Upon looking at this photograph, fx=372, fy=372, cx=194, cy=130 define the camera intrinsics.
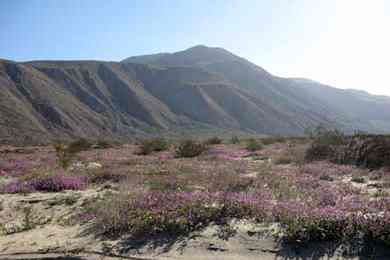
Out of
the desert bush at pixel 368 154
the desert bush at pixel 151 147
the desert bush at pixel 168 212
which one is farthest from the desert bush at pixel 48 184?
the desert bush at pixel 151 147

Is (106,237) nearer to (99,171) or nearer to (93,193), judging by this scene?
(93,193)

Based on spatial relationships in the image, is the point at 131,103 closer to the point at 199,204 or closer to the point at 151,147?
the point at 151,147

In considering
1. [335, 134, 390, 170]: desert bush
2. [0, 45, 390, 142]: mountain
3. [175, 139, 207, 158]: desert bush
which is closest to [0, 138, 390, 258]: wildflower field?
[335, 134, 390, 170]: desert bush

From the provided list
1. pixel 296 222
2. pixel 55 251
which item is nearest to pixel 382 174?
pixel 296 222

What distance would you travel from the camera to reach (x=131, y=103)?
118438 millimetres

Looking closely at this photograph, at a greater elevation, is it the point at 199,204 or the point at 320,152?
the point at 199,204

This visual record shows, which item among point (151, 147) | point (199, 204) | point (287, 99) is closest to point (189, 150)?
point (151, 147)

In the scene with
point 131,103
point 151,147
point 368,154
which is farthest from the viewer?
point 131,103

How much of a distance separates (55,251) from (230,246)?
323 cm

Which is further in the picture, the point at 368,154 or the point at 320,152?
the point at 320,152

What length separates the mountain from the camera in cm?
8906

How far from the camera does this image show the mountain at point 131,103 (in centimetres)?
8906

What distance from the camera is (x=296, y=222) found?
691cm

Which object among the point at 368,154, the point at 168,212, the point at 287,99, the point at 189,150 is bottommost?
the point at 189,150
